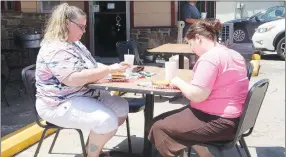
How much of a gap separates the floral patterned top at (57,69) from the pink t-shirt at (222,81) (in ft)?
2.94

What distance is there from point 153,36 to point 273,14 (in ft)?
17.9

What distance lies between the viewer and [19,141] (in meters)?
3.95

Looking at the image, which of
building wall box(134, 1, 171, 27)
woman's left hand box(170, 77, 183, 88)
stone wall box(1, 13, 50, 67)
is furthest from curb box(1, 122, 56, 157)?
building wall box(134, 1, 171, 27)

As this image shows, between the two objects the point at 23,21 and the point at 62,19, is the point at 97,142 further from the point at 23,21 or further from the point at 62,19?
the point at 23,21

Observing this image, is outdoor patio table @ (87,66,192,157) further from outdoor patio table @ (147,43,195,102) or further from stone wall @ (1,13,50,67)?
stone wall @ (1,13,50,67)

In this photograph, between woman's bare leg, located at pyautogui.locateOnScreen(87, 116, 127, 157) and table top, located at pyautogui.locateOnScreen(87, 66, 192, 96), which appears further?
woman's bare leg, located at pyautogui.locateOnScreen(87, 116, 127, 157)

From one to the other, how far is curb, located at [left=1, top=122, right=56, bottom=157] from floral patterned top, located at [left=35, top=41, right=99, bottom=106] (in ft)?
2.77

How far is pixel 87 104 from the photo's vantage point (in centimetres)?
308

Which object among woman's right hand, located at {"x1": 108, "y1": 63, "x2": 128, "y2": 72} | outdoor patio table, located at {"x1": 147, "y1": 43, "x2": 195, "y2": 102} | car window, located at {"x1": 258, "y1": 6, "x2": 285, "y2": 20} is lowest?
woman's right hand, located at {"x1": 108, "y1": 63, "x2": 128, "y2": 72}

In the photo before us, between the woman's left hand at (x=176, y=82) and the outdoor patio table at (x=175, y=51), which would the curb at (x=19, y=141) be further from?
the outdoor patio table at (x=175, y=51)

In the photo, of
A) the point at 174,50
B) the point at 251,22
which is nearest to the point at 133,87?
the point at 174,50

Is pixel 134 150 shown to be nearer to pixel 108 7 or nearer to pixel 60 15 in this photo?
pixel 60 15

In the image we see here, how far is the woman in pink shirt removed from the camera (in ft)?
8.78

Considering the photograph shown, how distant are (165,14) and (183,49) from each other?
4419 millimetres
